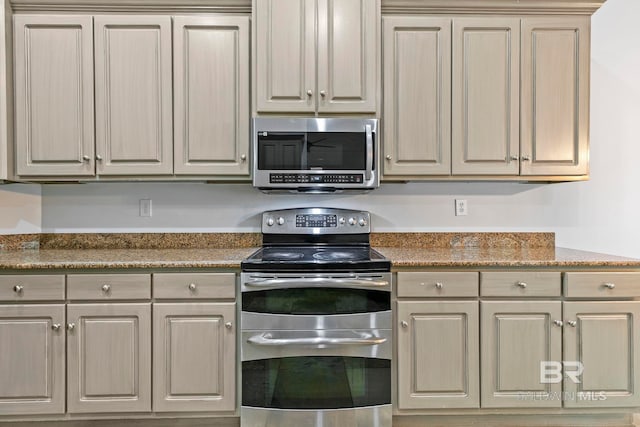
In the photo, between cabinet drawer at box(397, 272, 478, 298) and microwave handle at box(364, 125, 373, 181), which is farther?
microwave handle at box(364, 125, 373, 181)

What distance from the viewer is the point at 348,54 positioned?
7.77ft

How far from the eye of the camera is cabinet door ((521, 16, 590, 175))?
7.93 feet

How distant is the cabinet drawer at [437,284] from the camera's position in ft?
6.93

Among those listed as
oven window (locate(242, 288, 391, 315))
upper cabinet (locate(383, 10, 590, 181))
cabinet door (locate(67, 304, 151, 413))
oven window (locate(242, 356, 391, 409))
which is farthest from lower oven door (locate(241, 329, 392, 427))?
upper cabinet (locate(383, 10, 590, 181))

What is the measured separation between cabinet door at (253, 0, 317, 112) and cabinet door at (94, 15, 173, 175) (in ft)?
1.71

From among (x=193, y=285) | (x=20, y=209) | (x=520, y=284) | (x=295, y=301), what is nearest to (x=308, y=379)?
(x=295, y=301)

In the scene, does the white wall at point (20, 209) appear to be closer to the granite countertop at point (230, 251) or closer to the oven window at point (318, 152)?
the granite countertop at point (230, 251)

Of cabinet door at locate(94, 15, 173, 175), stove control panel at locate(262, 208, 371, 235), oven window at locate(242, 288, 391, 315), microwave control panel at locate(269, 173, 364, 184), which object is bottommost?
oven window at locate(242, 288, 391, 315)

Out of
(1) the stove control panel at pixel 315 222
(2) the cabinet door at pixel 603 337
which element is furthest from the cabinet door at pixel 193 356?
(2) the cabinet door at pixel 603 337

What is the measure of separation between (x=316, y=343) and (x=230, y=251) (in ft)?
2.66

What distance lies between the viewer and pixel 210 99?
7.80 feet

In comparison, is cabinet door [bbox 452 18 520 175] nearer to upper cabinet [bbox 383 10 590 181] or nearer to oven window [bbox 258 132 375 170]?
upper cabinet [bbox 383 10 590 181]

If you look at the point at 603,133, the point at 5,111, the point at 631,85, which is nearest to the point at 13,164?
the point at 5,111

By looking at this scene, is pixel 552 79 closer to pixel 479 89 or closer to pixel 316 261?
pixel 479 89
